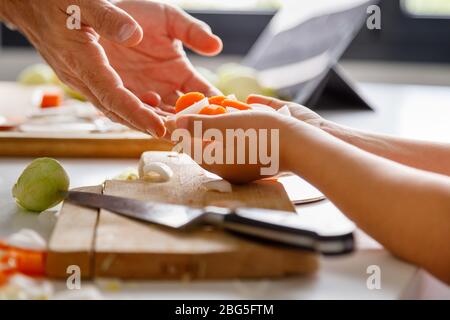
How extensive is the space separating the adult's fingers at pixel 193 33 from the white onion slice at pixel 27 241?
57cm

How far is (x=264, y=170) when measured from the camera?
103 centimetres

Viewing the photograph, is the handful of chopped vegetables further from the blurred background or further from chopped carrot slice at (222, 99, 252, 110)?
the blurred background

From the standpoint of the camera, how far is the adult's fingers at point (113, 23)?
3.64 feet

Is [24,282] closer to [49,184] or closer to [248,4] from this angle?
[49,184]

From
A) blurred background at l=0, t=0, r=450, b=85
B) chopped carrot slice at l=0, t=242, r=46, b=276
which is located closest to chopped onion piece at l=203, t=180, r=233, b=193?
chopped carrot slice at l=0, t=242, r=46, b=276

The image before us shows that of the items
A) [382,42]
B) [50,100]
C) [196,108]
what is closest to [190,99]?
[196,108]

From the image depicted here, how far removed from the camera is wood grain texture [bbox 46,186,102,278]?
812 millimetres

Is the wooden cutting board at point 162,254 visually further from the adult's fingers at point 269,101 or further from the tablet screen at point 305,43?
the tablet screen at point 305,43

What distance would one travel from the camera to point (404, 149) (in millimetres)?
1146

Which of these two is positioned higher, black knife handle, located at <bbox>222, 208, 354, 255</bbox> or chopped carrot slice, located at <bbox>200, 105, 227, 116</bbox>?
chopped carrot slice, located at <bbox>200, 105, 227, 116</bbox>

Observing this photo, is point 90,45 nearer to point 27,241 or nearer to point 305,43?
point 27,241

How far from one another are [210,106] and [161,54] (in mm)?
405

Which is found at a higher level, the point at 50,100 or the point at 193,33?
the point at 193,33

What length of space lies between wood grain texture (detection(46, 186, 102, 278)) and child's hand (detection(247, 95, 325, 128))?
1.37 ft
